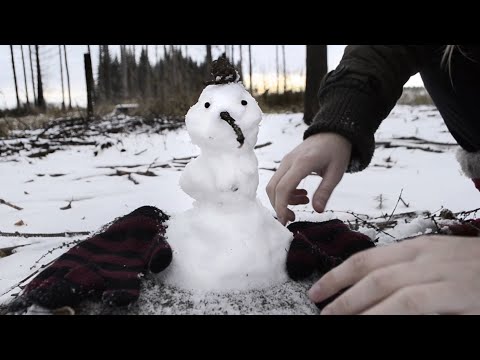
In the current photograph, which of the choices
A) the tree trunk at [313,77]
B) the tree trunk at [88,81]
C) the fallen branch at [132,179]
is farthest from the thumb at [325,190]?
the tree trunk at [88,81]

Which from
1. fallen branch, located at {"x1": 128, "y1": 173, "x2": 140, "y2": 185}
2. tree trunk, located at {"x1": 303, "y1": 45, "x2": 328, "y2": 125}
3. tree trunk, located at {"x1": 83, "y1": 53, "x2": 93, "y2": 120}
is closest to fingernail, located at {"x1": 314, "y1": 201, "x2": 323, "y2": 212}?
fallen branch, located at {"x1": 128, "y1": 173, "x2": 140, "y2": 185}

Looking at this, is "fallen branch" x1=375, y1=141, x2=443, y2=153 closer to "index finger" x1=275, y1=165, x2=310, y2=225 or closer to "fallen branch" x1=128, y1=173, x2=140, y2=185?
"fallen branch" x1=128, y1=173, x2=140, y2=185

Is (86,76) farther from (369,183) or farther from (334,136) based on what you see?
(334,136)

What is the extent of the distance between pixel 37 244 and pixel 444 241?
139cm

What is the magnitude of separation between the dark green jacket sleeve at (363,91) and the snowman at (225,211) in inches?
17.3

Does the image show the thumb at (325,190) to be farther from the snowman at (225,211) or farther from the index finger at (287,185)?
the snowman at (225,211)

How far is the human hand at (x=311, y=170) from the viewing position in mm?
1139

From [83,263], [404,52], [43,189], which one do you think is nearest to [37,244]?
[83,263]

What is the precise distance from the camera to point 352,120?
1.34 meters

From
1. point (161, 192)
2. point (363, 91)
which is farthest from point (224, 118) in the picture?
point (161, 192)

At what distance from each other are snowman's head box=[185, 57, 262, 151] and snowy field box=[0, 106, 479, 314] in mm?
349

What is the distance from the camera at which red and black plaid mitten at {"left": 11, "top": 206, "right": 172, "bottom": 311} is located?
2.76ft

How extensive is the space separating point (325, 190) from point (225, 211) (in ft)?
1.01

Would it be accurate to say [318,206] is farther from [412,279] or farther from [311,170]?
[412,279]
